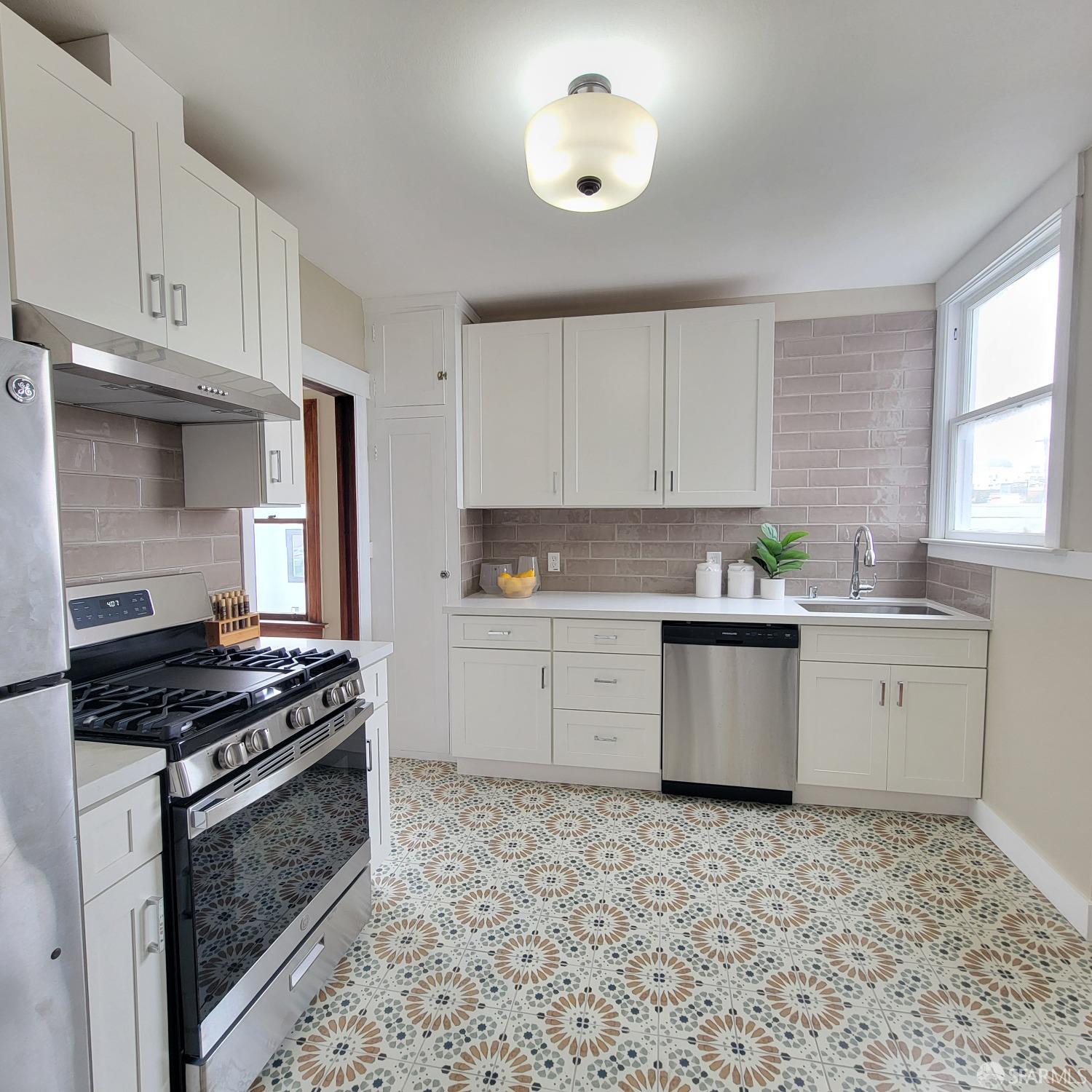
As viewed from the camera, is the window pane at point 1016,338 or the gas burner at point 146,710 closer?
the gas burner at point 146,710

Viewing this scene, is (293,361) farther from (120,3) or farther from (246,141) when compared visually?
(120,3)

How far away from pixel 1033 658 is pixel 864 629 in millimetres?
593

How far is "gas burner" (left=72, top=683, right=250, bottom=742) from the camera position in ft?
4.03

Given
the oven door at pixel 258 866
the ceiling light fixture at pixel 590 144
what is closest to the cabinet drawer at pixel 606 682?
the oven door at pixel 258 866

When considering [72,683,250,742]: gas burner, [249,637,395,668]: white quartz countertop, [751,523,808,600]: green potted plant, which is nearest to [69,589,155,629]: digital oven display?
[72,683,250,742]: gas burner

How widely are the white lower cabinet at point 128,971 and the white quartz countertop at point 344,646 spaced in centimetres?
88

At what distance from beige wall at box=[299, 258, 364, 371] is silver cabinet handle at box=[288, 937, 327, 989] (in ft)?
7.65

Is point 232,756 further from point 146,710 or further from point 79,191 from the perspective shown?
point 79,191

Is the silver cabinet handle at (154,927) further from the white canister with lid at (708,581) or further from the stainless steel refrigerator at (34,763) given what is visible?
the white canister with lid at (708,581)

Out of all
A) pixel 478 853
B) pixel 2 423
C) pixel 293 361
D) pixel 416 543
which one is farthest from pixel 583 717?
pixel 2 423

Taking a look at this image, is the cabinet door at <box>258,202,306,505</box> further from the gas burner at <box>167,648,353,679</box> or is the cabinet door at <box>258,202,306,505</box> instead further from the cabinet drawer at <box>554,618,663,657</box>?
the cabinet drawer at <box>554,618,663,657</box>

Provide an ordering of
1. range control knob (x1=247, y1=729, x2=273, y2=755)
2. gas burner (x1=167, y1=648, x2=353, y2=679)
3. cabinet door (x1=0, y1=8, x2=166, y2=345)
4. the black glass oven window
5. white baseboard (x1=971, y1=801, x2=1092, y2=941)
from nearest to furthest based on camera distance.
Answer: cabinet door (x1=0, y1=8, x2=166, y2=345)
the black glass oven window
range control knob (x1=247, y1=729, x2=273, y2=755)
gas burner (x1=167, y1=648, x2=353, y2=679)
white baseboard (x1=971, y1=801, x2=1092, y2=941)

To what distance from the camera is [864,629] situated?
2.64 m

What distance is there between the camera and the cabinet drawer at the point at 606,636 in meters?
2.83
